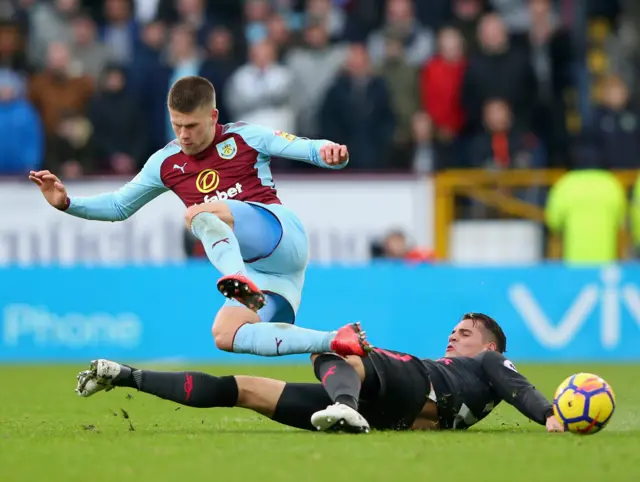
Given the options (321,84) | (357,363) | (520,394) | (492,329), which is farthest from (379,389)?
(321,84)

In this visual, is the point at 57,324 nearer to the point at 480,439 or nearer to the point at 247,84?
the point at 247,84

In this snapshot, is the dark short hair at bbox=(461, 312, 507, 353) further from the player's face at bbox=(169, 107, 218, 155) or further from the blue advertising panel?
the blue advertising panel

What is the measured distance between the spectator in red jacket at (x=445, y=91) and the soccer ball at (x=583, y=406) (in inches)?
403

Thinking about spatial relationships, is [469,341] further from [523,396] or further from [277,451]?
[277,451]

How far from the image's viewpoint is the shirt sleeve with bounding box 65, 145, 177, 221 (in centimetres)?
839

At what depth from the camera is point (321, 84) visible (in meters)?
17.5

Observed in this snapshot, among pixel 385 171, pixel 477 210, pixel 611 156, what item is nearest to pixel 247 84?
pixel 385 171

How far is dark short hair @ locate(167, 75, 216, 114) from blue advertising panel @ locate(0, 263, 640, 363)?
25.3 ft

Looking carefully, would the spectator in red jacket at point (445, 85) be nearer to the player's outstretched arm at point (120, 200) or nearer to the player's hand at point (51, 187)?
the player's outstretched arm at point (120, 200)

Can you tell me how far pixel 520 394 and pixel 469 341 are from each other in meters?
0.74

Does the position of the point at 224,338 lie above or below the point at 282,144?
below

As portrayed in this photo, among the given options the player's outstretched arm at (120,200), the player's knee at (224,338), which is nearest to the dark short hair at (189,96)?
the player's outstretched arm at (120,200)

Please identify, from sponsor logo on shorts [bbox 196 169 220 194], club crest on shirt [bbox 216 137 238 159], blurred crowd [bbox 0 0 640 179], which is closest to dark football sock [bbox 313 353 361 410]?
sponsor logo on shorts [bbox 196 169 220 194]

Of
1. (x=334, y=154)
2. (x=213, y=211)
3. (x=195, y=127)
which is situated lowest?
(x=213, y=211)
